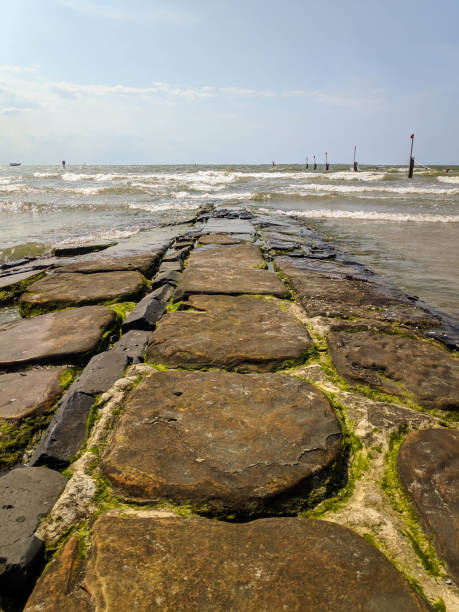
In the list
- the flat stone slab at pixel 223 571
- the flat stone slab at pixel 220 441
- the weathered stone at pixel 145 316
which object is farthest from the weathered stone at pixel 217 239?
the flat stone slab at pixel 223 571

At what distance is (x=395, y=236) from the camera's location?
229 inches

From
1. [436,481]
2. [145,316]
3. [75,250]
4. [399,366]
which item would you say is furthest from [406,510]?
[75,250]

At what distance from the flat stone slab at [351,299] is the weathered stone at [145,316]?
2.43 ft

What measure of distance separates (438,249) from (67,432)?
17.0 feet

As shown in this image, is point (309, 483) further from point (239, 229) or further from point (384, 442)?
point (239, 229)

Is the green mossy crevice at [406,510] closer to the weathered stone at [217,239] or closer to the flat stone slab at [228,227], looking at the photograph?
the weathered stone at [217,239]

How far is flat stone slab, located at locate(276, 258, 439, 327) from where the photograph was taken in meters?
1.77

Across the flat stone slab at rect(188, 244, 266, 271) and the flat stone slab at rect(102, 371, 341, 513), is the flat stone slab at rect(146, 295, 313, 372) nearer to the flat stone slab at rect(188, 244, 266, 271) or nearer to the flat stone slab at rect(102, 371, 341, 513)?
the flat stone slab at rect(102, 371, 341, 513)

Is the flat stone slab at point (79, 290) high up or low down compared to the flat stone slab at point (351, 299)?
up

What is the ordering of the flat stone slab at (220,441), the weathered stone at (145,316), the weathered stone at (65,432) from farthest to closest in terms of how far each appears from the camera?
the weathered stone at (145,316)
the weathered stone at (65,432)
the flat stone slab at (220,441)

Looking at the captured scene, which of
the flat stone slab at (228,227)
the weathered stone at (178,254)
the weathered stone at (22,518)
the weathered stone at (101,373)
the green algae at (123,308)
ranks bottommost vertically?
the weathered stone at (22,518)

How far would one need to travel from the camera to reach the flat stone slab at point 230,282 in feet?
6.75

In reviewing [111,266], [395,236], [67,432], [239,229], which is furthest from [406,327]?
[395,236]

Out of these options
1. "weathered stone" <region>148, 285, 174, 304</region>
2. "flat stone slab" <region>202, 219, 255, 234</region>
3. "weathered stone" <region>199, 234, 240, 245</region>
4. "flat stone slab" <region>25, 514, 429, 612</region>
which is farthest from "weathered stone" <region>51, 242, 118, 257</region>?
"flat stone slab" <region>25, 514, 429, 612</region>
